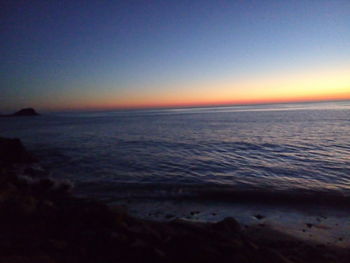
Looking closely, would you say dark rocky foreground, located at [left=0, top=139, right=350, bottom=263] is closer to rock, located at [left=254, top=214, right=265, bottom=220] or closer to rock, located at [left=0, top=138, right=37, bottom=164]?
rock, located at [left=254, top=214, right=265, bottom=220]

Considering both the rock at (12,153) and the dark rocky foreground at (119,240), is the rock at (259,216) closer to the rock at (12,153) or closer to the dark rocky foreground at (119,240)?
the dark rocky foreground at (119,240)

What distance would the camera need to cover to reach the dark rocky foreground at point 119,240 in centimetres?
535

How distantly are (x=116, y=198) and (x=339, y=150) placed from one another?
2109 centimetres

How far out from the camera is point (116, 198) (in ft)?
37.5

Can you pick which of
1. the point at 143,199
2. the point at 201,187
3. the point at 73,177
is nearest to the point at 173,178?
the point at 201,187

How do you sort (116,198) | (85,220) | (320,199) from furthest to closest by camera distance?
(116,198)
(320,199)
(85,220)

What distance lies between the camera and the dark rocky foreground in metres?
5.35

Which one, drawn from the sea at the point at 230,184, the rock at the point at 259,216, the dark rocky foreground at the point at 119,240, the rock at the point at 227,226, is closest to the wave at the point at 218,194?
the sea at the point at 230,184

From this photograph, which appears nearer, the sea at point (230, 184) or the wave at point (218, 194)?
the sea at point (230, 184)

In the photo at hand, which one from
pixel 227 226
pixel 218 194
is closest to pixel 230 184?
pixel 218 194

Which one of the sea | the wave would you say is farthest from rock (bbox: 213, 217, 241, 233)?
the wave

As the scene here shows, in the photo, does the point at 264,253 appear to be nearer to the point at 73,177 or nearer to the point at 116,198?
the point at 116,198

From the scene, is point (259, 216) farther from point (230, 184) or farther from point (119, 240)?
point (119, 240)

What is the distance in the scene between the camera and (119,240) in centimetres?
591
